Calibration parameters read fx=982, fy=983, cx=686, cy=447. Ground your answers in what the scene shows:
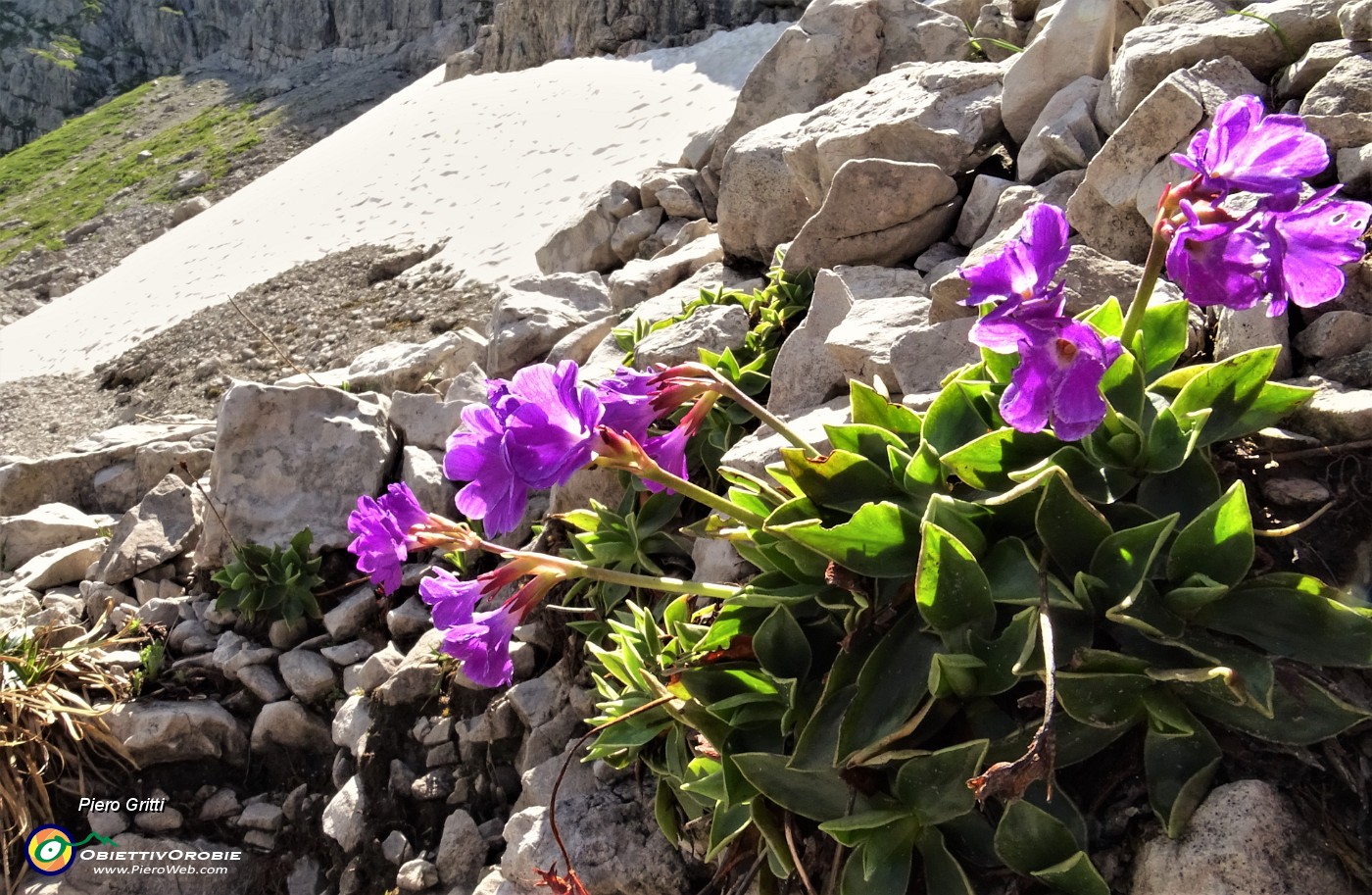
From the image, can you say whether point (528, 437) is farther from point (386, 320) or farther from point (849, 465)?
point (386, 320)

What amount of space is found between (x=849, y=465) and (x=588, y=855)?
1.26 metres

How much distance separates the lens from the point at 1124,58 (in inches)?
140

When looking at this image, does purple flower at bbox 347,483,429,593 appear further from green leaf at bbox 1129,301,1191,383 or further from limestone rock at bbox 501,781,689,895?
green leaf at bbox 1129,301,1191,383

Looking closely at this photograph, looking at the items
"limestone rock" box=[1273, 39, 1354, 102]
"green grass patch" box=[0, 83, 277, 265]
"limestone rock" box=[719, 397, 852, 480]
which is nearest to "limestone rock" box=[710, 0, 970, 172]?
"limestone rock" box=[1273, 39, 1354, 102]

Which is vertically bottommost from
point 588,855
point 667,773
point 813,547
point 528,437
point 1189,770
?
point 588,855

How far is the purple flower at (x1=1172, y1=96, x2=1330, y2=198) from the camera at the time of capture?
167 centimetres

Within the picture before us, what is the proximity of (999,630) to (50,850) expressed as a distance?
4.01 meters

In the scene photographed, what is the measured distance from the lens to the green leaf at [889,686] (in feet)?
6.12

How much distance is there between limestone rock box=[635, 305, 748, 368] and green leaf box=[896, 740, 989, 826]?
217cm

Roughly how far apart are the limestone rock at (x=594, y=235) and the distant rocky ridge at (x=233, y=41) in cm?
1777

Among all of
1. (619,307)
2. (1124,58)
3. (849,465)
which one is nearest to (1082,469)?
(849,465)

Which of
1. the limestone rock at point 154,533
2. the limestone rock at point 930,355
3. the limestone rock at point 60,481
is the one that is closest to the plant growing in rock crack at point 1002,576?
the limestone rock at point 930,355

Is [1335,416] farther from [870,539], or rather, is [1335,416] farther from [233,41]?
[233,41]

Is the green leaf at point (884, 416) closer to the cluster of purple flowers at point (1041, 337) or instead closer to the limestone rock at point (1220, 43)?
the cluster of purple flowers at point (1041, 337)
